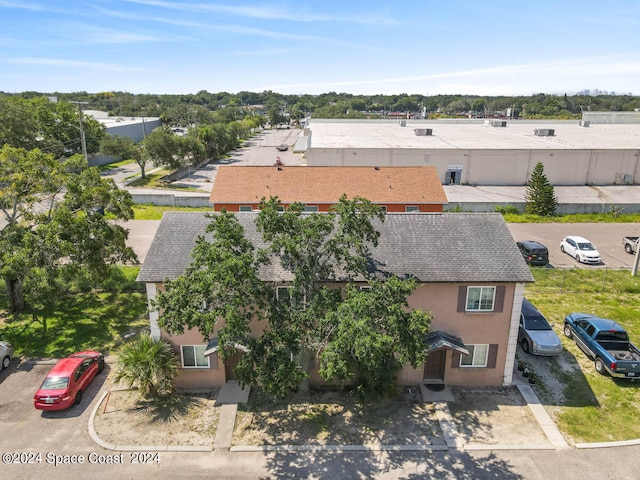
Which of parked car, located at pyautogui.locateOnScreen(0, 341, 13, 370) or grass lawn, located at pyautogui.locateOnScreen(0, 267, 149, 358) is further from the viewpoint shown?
grass lawn, located at pyautogui.locateOnScreen(0, 267, 149, 358)

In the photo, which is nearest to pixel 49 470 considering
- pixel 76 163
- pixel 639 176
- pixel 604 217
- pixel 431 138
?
pixel 76 163

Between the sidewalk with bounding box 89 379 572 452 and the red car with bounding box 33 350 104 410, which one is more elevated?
the red car with bounding box 33 350 104 410

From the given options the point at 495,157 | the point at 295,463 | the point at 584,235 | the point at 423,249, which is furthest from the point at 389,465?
the point at 495,157

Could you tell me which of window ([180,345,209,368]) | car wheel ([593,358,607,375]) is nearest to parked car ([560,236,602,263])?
car wheel ([593,358,607,375])

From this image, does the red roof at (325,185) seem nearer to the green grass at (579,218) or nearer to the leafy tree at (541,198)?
the green grass at (579,218)

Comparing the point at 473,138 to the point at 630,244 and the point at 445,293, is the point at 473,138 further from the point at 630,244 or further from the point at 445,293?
the point at 445,293

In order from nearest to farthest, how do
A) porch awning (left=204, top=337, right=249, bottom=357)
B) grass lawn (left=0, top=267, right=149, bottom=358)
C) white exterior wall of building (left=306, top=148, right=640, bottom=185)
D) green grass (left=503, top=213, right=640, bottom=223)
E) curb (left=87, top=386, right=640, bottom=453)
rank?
curb (left=87, top=386, right=640, bottom=453)
porch awning (left=204, top=337, right=249, bottom=357)
grass lawn (left=0, top=267, right=149, bottom=358)
green grass (left=503, top=213, right=640, bottom=223)
white exterior wall of building (left=306, top=148, right=640, bottom=185)

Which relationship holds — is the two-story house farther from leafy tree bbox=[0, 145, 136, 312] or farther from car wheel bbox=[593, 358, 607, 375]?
leafy tree bbox=[0, 145, 136, 312]
